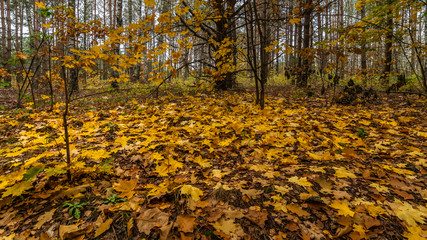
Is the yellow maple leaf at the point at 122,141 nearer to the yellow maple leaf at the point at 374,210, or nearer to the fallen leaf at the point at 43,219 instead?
the fallen leaf at the point at 43,219

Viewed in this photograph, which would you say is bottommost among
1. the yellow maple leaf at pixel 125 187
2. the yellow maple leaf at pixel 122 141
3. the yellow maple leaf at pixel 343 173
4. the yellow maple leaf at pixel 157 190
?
the yellow maple leaf at pixel 157 190

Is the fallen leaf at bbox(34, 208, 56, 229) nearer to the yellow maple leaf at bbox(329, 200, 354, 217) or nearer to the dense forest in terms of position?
the dense forest

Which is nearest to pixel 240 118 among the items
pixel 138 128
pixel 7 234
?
pixel 138 128

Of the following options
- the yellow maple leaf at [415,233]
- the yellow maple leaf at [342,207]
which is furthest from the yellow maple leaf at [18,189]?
the yellow maple leaf at [415,233]

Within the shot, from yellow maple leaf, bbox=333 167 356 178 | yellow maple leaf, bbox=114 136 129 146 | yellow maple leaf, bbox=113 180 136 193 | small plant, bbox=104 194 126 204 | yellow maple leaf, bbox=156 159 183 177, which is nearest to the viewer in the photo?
small plant, bbox=104 194 126 204

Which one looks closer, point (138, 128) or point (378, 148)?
point (378, 148)

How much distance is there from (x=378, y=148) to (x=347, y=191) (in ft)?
3.98

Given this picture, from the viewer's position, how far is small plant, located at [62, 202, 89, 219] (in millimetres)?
1350

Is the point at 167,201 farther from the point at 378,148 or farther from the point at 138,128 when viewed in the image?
the point at 378,148

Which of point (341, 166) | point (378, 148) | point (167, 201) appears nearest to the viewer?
point (167, 201)

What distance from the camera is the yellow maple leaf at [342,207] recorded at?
1284 mm

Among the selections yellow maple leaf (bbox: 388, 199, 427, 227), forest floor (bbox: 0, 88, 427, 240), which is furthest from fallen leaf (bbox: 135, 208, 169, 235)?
yellow maple leaf (bbox: 388, 199, 427, 227)

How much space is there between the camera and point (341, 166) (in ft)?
6.45

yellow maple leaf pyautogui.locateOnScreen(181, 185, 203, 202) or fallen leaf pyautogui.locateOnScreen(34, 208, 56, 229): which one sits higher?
yellow maple leaf pyautogui.locateOnScreen(181, 185, 203, 202)
